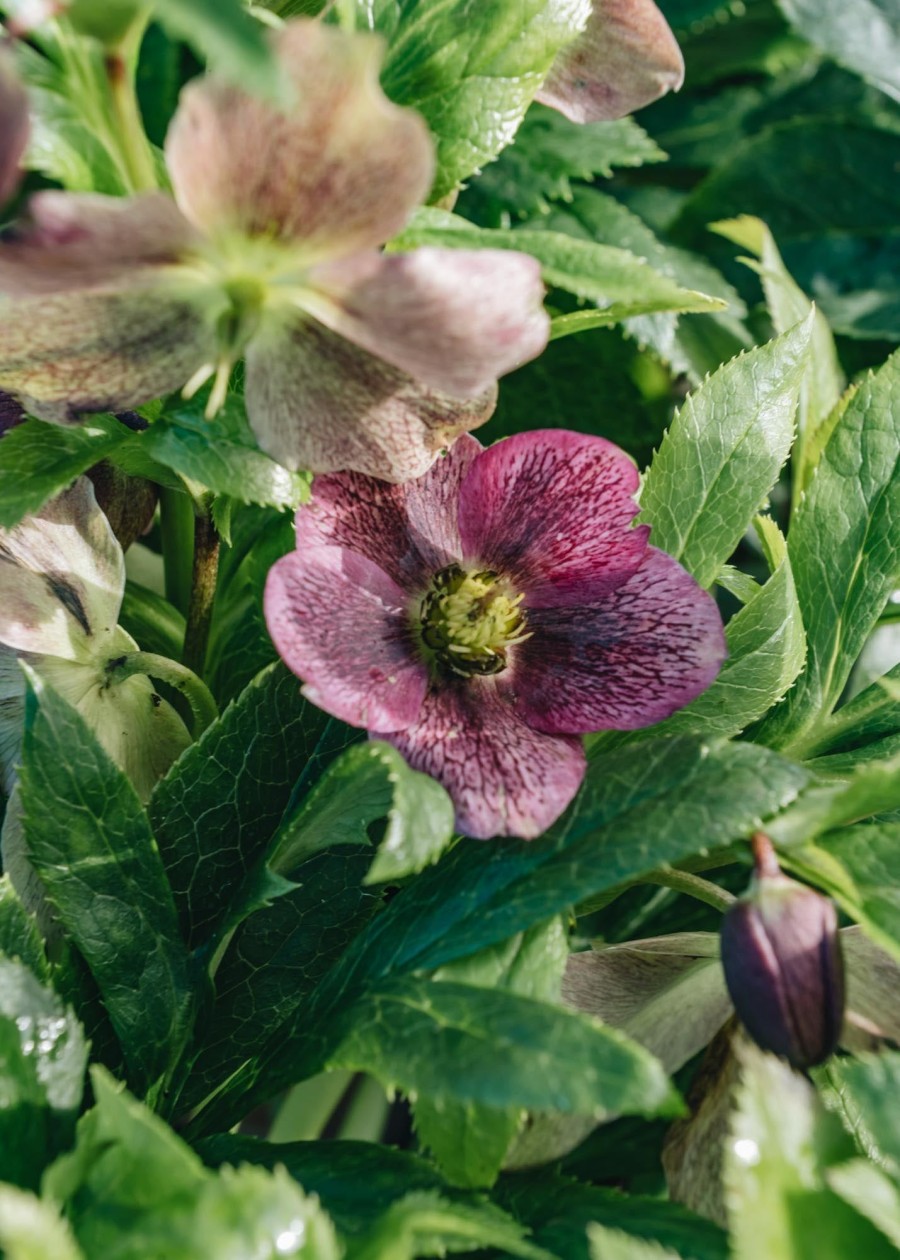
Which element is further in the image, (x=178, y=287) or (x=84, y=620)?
(x=84, y=620)

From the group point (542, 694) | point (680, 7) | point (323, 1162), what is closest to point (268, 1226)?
point (323, 1162)

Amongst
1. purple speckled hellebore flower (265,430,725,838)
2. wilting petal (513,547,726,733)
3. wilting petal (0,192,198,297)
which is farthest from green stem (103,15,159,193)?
wilting petal (513,547,726,733)

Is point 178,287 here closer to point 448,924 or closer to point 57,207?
point 57,207

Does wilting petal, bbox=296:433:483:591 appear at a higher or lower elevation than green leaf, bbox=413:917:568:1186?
higher

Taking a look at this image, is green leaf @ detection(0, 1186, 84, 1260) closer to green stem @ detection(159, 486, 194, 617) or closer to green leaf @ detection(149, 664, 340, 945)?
green leaf @ detection(149, 664, 340, 945)

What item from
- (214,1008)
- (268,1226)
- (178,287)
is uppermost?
(178,287)

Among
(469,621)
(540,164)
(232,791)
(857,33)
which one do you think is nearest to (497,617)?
(469,621)

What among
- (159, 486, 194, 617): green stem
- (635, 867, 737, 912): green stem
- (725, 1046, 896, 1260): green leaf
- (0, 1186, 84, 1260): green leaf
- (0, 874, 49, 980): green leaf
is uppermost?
(725, 1046, 896, 1260): green leaf

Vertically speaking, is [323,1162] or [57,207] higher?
[57,207]
